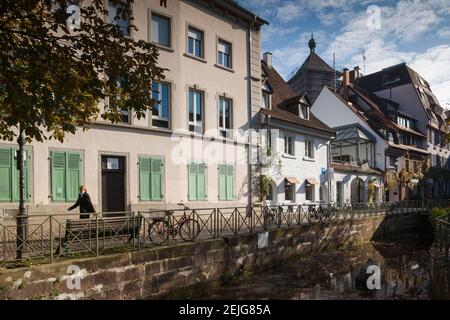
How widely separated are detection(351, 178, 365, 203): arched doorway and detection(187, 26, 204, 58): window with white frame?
18091mm

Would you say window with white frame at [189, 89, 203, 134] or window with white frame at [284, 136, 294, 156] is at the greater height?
window with white frame at [189, 89, 203, 134]

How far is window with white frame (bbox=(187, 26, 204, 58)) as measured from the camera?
18.0 meters

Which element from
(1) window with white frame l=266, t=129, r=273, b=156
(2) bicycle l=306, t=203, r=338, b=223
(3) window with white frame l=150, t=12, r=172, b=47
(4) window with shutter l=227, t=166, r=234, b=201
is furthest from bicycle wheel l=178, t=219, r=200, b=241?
(1) window with white frame l=266, t=129, r=273, b=156

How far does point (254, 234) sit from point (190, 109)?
6557 millimetres

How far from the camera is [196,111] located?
59.1 feet

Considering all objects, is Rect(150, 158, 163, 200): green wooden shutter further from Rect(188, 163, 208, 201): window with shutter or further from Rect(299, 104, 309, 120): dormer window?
Rect(299, 104, 309, 120): dormer window

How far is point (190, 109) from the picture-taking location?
1770 centimetres

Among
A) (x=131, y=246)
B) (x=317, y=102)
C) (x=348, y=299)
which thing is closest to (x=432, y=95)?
(x=317, y=102)

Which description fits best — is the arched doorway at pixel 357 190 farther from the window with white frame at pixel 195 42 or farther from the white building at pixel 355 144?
the window with white frame at pixel 195 42

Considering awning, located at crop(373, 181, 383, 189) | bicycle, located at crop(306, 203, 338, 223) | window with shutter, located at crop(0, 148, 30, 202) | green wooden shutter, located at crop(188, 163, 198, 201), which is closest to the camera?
window with shutter, located at crop(0, 148, 30, 202)

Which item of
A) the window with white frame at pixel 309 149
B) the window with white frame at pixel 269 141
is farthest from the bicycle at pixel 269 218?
the window with white frame at pixel 309 149

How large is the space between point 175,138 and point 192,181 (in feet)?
6.85

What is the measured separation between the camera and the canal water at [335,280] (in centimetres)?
1192
